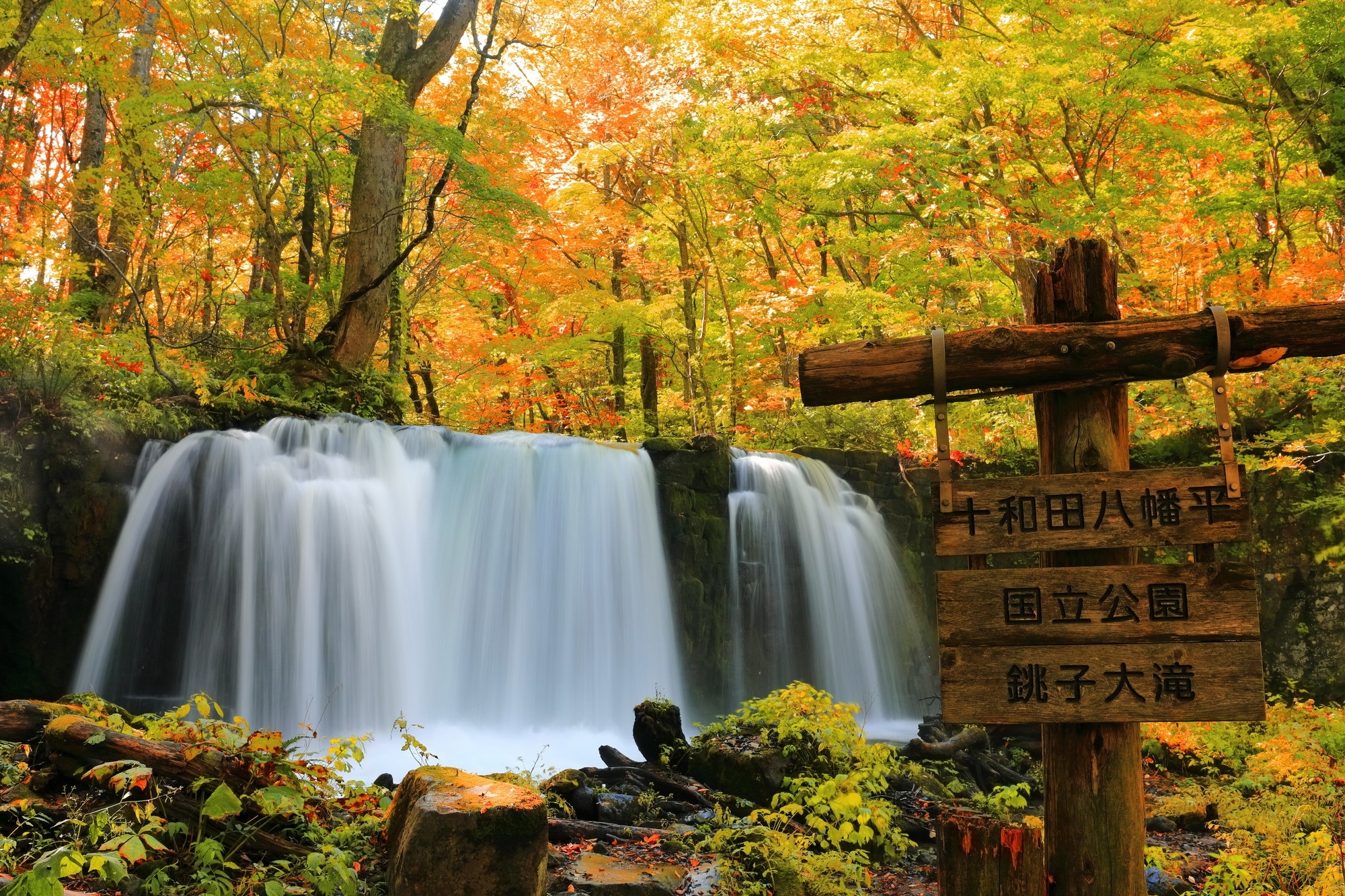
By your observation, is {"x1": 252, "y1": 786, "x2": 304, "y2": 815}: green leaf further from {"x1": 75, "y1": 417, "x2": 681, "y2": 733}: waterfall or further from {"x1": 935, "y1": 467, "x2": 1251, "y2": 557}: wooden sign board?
{"x1": 75, "y1": 417, "x2": 681, "y2": 733}: waterfall

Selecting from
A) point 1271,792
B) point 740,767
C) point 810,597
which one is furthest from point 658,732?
point 810,597

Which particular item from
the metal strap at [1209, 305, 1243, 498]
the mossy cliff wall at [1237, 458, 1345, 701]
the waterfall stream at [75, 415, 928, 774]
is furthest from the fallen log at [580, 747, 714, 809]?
the mossy cliff wall at [1237, 458, 1345, 701]

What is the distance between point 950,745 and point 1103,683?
21.5 feet

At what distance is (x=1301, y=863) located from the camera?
5.27 meters

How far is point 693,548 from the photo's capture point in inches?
462

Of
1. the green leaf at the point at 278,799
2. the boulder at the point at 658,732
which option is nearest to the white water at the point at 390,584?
the boulder at the point at 658,732

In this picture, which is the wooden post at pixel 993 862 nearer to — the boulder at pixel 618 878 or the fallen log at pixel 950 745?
the boulder at pixel 618 878

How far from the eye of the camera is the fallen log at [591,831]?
17.2 feet

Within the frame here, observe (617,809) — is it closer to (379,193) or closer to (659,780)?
(659,780)

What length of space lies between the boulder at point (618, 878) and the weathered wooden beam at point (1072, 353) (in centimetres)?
286

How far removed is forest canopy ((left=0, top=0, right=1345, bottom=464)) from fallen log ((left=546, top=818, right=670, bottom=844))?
4.50 metres

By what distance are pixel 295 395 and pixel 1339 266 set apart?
12426 millimetres

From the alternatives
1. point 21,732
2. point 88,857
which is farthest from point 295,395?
point 88,857

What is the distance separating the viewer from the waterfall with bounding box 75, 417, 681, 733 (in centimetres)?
859
